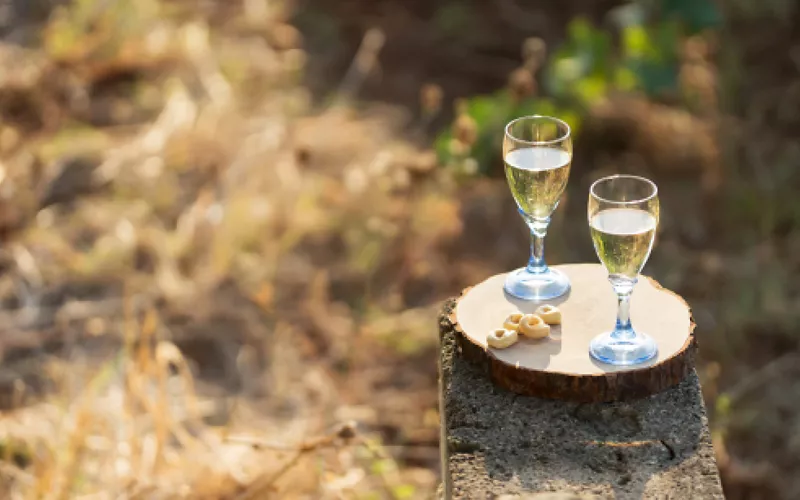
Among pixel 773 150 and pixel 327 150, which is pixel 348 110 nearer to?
pixel 327 150

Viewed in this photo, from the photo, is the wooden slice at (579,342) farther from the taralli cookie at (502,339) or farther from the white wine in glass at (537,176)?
the white wine in glass at (537,176)

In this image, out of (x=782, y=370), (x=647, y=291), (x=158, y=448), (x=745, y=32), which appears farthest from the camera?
(x=745, y=32)

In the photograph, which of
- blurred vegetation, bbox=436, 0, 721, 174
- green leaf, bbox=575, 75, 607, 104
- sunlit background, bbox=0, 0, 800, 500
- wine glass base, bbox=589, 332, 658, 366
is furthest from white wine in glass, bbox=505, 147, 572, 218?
green leaf, bbox=575, 75, 607, 104

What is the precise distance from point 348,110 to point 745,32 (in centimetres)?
157

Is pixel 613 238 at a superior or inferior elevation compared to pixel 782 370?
superior

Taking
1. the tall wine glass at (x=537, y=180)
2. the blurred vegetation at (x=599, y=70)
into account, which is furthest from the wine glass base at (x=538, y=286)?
the blurred vegetation at (x=599, y=70)

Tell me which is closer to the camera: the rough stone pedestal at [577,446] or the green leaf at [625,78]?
the rough stone pedestal at [577,446]

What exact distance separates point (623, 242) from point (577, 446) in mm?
275

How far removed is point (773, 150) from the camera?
398 cm

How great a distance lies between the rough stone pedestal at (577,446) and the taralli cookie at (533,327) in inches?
3.5

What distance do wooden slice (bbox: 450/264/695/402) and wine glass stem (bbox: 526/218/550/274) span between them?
6 centimetres

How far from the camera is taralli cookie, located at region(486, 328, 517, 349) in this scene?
164 centimetres

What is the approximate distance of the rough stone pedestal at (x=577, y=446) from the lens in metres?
1.47

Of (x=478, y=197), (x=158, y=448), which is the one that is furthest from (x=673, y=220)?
(x=158, y=448)
